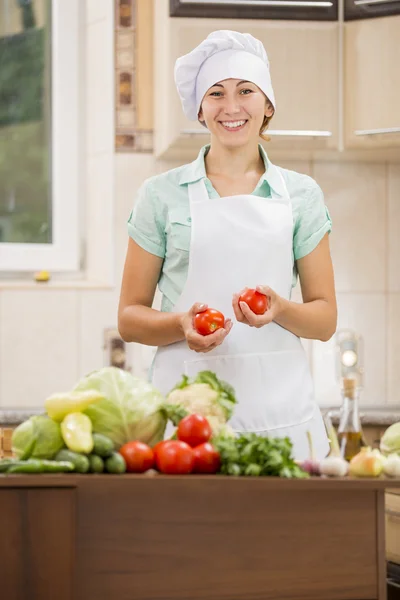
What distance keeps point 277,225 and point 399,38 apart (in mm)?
1567

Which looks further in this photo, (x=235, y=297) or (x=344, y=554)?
(x=235, y=297)

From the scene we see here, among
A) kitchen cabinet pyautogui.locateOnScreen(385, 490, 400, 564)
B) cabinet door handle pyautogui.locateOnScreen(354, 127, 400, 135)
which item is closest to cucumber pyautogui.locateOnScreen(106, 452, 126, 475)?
kitchen cabinet pyautogui.locateOnScreen(385, 490, 400, 564)

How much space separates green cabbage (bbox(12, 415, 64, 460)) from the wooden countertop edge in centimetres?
9

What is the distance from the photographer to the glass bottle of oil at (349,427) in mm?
1707

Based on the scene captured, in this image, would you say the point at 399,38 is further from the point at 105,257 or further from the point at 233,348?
the point at 233,348

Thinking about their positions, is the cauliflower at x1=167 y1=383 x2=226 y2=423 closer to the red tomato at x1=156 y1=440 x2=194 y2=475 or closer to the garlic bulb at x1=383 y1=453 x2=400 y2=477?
the red tomato at x1=156 y1=440 x2=194 y2=475

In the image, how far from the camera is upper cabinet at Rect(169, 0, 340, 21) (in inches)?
139

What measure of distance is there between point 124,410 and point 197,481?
23cm

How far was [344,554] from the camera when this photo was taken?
1.51 meters

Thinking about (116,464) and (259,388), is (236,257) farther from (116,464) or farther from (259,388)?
(116,464)

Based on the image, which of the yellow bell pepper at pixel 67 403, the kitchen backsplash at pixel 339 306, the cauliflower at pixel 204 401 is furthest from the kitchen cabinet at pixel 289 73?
the yellow bell pepper at pixel 67 403

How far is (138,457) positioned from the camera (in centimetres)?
155

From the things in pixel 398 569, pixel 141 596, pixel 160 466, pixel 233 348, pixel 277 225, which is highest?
pixel 277 225

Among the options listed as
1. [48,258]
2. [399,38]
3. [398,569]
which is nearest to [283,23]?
[399,38]
